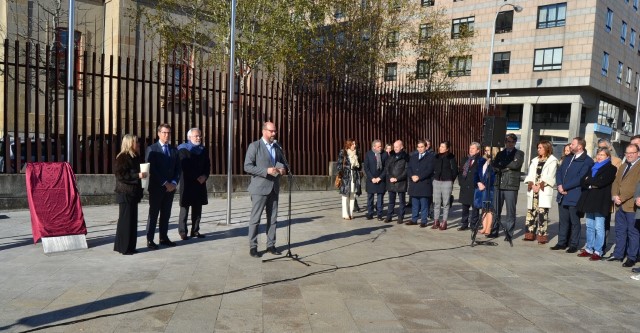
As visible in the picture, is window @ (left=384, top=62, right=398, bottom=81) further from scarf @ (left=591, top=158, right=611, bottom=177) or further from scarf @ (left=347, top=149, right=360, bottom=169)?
scarf @ (left=591, top=158, right=611, bottom=177)

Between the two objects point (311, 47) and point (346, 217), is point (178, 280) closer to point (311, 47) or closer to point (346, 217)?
point (346, 217)

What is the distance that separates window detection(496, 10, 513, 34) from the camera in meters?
39.4

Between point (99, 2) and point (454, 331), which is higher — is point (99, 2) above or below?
above

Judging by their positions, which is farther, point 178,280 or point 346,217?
point 346,217

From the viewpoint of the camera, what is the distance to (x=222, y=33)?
58.9 ft

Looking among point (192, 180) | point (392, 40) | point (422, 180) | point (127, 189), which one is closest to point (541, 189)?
point (422, 180)

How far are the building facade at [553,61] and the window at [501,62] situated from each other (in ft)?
0.25

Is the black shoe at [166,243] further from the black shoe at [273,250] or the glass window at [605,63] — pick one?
the glass window at [605,63]

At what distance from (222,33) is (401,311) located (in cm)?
1502

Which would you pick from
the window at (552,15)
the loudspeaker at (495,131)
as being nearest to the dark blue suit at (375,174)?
the loudspeaker at (495,131)

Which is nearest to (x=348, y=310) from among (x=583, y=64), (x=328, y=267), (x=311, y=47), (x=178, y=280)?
(x=328, y=267)

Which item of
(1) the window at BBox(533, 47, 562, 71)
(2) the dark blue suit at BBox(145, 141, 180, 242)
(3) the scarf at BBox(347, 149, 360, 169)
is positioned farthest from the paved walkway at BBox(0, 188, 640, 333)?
(1) the window at BBox(533, 47, 562, 71)

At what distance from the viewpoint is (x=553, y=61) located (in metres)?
37.5

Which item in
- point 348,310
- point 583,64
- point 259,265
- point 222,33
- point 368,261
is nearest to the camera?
point 348,310
